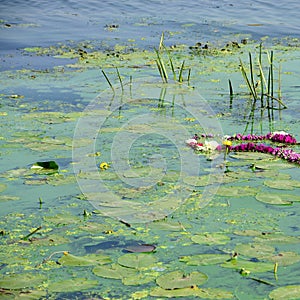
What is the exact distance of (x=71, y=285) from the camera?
2357mm

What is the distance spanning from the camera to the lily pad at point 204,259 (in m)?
2.52

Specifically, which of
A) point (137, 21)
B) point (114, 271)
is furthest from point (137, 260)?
point (137, 21)

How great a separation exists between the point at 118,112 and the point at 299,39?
13.0 feet

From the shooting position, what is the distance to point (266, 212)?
3.03 m

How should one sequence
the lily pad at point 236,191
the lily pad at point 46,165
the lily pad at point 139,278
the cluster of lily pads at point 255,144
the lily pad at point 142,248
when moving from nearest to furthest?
the lily pad at point 139,278
the lily pad at point 142,248
the lily pad at point 236,191
the lily pad at point 46,165
the cluster of lily pads at point 255,144

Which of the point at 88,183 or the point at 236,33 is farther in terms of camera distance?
the point at 236,33

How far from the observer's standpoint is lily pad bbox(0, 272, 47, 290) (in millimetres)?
2352

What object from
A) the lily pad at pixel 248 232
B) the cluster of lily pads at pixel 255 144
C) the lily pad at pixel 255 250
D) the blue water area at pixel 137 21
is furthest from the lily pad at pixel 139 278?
the blue water area at pixel 137 21

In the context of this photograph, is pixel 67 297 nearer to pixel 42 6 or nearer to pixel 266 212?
pixel 266 212

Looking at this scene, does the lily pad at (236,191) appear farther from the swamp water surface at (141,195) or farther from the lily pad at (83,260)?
the lily pad at (83,260)

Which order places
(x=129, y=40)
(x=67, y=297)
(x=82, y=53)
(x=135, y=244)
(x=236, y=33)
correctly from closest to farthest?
(x=67, y=297) → (x=135, y=244) → (x=82, y=53) → (x=129, y=40) → (x=236, y=33)

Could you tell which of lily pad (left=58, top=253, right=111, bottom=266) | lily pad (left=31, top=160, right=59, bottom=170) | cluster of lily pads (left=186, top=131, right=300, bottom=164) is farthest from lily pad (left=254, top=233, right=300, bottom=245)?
lily pad (left=31, top=160, right=59, bottom=170)

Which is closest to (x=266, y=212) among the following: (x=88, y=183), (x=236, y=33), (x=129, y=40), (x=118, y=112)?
(x=88, y=183)

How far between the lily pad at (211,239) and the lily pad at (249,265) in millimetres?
177
